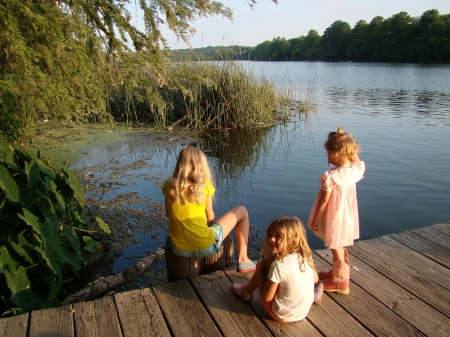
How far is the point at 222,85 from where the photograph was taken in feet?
34.2

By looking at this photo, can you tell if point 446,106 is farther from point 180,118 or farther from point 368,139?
point 180,118

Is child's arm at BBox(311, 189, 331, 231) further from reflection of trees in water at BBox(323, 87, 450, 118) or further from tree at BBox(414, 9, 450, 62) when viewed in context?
tree at BBox(414, 9, 450, 62)

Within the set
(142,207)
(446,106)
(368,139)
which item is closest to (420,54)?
(446,106)

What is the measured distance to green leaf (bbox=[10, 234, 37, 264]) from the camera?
9.53 ft

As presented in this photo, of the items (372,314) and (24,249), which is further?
(24,249)

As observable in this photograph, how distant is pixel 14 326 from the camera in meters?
2.27

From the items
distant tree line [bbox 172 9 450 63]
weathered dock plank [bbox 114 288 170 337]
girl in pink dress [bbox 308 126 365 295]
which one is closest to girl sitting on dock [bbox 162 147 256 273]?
weathered dock plank [bbox 114 288 170 337]

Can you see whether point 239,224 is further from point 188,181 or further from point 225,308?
point 225,308

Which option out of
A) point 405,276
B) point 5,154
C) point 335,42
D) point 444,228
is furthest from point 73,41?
point 335,42

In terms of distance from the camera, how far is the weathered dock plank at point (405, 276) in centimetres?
253

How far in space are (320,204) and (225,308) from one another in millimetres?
861

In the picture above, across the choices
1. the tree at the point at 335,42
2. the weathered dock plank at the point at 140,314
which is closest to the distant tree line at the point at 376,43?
the tree at the point at 335,42

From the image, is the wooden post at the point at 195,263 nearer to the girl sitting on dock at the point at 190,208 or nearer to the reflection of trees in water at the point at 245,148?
the girl sitting on dock at the point at 190,208

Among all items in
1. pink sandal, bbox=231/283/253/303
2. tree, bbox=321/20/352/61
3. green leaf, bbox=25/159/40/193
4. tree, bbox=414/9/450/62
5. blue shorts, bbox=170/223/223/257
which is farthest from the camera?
tree, bbox=321/20/352/61
